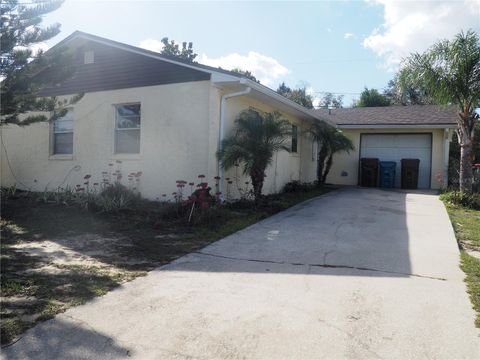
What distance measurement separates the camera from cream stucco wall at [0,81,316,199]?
30.9 feet

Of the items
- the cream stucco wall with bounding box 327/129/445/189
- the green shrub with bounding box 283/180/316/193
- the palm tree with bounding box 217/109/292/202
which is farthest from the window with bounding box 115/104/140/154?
the cream stucco wall with bounding box 327/129/445/189

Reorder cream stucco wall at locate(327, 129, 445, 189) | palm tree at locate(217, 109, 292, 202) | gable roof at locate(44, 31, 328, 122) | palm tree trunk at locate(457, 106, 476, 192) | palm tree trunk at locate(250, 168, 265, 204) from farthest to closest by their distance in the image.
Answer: cream stucco wall at locate(327, 129, 445, 189)
palm tree trunk at locate(457, 106, 476, 192)
palm tree trunk at locate(250, 168, 265, 204)
gable roof at locate(44, 31, 328, 122)
palm tree at locate(217, 109, 292, 202)

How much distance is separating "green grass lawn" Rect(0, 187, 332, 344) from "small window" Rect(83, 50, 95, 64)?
440cm

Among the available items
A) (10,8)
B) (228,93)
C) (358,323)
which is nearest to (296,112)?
(228,93)

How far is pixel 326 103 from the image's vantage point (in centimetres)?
4678

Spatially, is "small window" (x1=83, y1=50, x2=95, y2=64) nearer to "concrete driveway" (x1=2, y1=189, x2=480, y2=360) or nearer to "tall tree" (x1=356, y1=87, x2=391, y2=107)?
"concrete driveway" (x1=2, y1=189, x2=480, y2=360)

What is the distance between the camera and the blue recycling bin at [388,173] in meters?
16.4

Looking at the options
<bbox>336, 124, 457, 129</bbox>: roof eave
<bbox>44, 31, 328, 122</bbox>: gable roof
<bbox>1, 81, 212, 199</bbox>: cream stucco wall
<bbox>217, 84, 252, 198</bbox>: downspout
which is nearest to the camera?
<bbox>44, 31, 328, 122</bbox>: gable roof

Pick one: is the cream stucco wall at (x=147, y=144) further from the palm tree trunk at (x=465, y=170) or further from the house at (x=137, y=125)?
the palm tree trunk at (x=465, y=170)

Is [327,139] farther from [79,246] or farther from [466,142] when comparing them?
[79,246]

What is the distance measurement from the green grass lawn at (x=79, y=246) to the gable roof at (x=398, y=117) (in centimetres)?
879

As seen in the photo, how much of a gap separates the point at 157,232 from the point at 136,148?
4333 mm

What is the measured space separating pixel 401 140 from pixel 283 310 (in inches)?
598

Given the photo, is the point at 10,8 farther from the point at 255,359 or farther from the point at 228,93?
the point at 255,359
